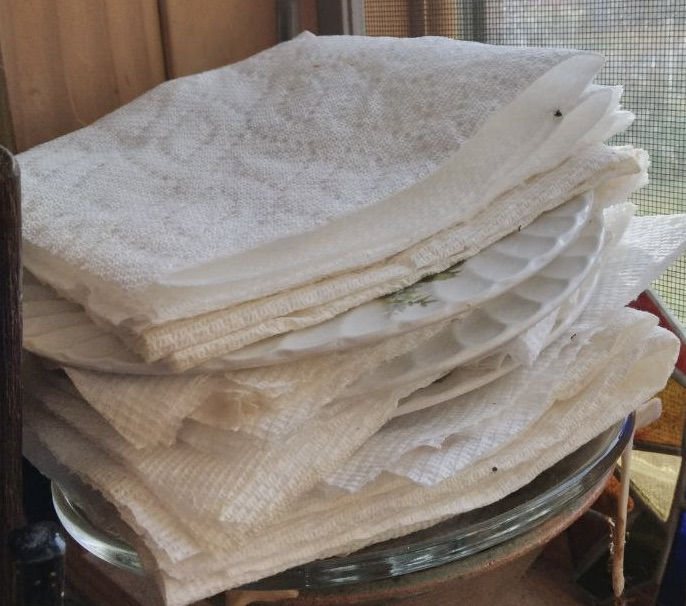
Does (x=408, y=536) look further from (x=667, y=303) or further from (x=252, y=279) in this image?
(x=667, y=303)

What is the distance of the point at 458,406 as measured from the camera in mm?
373

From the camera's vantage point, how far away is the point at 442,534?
1.17 feet

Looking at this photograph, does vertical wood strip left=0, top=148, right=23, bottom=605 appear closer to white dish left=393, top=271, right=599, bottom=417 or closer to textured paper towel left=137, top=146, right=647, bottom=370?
textured paper towel left=137, top=146, right=647, bottom=370

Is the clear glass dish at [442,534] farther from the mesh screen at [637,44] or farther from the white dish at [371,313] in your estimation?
the mesh screen at [637,44]

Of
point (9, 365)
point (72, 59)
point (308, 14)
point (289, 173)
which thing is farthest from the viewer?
point (308, 14)

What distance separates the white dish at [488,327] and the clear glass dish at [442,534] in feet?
0.22

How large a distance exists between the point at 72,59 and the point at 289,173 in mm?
216

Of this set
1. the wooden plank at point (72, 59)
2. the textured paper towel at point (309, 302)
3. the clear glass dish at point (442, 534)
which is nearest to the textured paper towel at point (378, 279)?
the textured paper towel at point (309, 302)

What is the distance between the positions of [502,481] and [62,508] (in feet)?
0.67

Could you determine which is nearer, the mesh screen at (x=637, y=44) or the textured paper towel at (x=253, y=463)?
the textured paper towel at (x=253, y=463)

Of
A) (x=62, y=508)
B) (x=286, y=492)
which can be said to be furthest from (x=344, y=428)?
(x=62, y=508)

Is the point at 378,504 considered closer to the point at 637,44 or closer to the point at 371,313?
the point at 371,313

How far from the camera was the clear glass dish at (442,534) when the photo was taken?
345 millimetres

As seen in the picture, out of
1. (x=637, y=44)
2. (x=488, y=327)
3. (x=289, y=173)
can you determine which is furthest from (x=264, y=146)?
(x=637, y=44)
